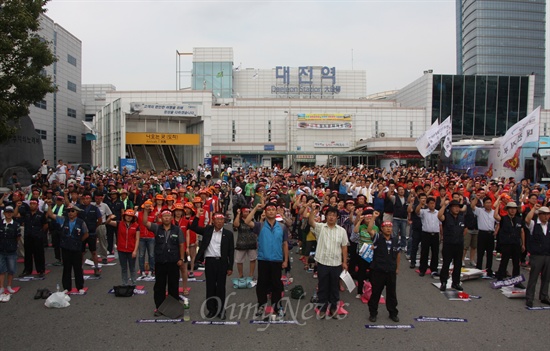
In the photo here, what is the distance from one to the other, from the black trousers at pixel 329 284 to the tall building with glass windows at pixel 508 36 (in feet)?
395

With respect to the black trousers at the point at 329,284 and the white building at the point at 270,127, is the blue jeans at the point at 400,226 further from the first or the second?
the white building at the point at 270,127

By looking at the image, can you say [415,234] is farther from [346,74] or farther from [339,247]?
[346,74]

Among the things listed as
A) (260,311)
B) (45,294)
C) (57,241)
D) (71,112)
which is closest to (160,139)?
(71,112)

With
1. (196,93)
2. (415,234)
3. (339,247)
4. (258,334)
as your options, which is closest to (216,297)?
(258,334)

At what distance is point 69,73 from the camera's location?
4644cm

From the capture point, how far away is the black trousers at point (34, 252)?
361 inches

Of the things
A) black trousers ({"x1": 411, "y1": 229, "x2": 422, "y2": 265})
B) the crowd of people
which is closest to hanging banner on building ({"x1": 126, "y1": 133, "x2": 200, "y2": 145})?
the crowd of people

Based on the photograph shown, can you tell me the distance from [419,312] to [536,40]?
5012 inches

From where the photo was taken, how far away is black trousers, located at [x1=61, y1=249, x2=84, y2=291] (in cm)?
784

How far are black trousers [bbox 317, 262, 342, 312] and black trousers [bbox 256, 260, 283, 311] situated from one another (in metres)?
0.67

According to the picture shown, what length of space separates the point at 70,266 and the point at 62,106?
4343 centimetres

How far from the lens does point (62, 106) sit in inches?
1799

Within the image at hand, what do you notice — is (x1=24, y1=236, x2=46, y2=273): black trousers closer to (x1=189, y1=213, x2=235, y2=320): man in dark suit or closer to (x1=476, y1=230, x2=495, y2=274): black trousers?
(x1=189, y1=213, x2=235, y2=320): man in dark suit

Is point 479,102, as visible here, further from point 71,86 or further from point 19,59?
point 19,59
